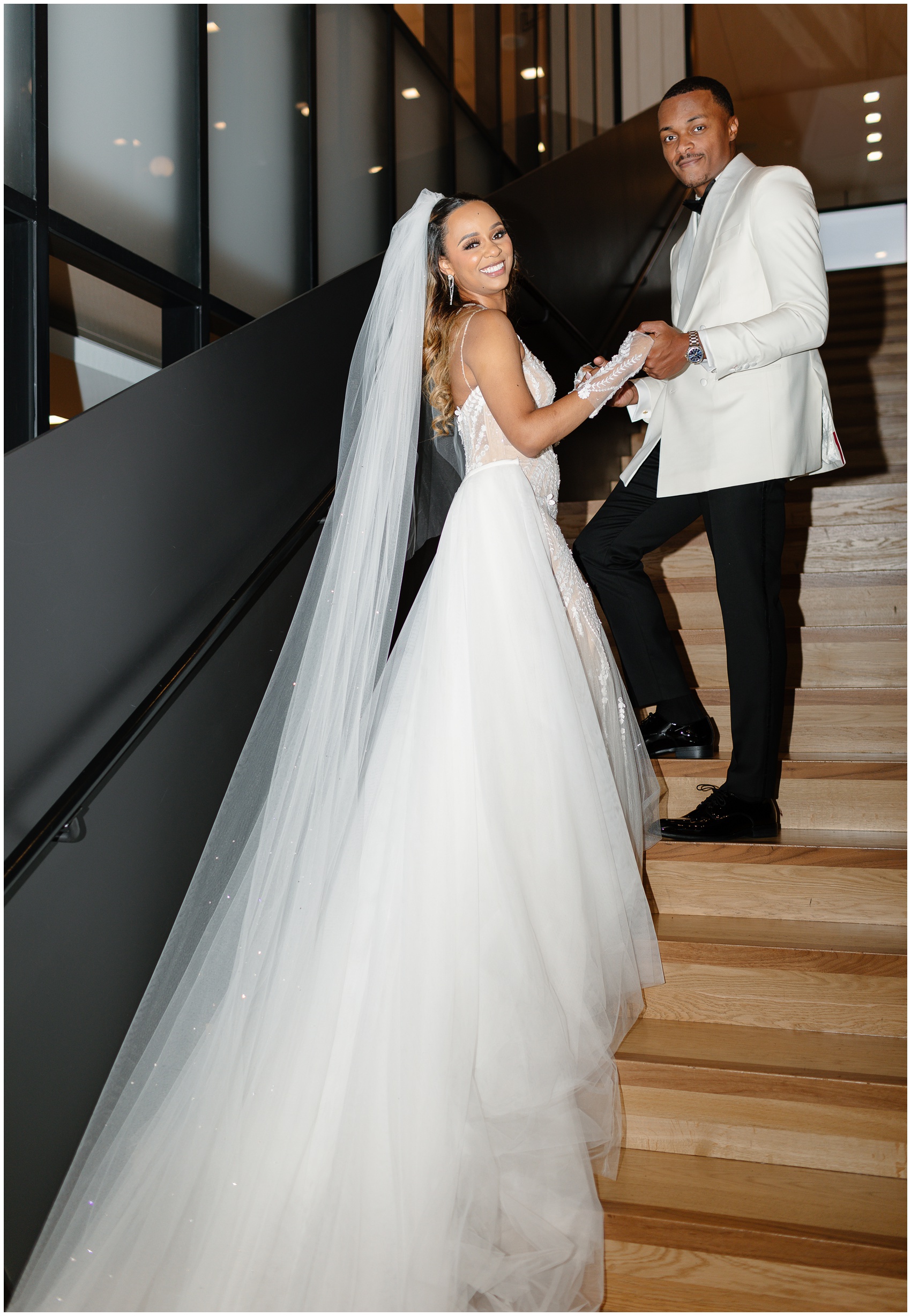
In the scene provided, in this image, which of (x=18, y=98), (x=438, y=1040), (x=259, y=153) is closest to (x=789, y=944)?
(x=438, y=1040)

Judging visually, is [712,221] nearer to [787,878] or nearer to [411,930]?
[787,878]

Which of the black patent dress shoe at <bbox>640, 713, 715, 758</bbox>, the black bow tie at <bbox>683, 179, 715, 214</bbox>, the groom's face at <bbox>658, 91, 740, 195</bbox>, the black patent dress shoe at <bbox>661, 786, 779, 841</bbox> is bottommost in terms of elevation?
the black patent dress shoe at <bbox>661, 786, 779, 841</bbox>

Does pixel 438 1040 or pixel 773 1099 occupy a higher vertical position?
pixel 438 1040

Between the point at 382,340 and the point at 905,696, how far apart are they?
6.05 ft

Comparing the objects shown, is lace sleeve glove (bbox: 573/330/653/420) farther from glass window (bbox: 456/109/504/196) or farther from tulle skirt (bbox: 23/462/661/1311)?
glass window (bbox: 456/109/504/196)

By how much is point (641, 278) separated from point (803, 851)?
196 inches

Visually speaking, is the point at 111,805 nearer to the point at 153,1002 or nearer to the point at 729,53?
the point at 153,1002

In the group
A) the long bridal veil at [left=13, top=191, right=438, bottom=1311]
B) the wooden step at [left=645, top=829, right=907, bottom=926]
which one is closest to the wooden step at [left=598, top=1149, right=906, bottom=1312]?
the wooden step at [left=645, top=829, right=907, bottom=926]

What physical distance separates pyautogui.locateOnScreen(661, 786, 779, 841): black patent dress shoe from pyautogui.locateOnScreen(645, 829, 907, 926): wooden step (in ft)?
0.10

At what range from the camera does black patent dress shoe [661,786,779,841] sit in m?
2.60

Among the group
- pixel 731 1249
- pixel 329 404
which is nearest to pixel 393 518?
pixel 329 404

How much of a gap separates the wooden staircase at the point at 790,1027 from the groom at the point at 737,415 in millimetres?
204

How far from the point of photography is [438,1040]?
1839mm

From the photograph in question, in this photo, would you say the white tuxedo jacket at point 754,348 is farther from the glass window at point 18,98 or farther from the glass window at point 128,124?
the glass window at point 18,98
